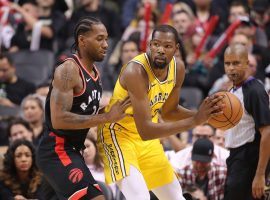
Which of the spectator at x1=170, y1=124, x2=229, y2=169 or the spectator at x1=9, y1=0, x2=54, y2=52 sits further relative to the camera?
the spectator at x1=9, y1=0, x2=54, y2=52

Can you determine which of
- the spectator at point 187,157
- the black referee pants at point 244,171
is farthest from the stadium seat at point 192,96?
the black referee pants at point 244,171

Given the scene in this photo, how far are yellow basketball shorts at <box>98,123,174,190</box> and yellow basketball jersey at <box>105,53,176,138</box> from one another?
6cm

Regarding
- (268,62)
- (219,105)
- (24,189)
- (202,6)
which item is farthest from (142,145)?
(202,6)

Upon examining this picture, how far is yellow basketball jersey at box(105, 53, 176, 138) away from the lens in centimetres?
704

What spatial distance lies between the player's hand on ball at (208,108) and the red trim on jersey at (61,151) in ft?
3.62

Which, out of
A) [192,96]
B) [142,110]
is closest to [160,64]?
[142,110]

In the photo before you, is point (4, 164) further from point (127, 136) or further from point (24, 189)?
point (127, 136)

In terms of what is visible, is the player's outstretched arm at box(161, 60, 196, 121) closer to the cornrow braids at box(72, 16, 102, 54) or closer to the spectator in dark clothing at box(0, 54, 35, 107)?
the cornrow braids at box(72, 16, 102, 54)

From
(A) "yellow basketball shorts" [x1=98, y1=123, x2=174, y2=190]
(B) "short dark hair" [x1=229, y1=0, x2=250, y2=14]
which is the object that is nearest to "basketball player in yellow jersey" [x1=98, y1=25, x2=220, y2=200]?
(A) "yellow basketball shorts" [x1=98, y1=123, x2=174, y2=190]

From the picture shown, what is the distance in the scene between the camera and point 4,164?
895 centimetres

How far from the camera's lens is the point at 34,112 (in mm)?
10727

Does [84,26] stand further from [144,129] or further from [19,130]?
[19,130]

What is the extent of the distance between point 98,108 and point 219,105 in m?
1.07

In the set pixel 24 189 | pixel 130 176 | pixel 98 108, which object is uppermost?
pixel 98 108
